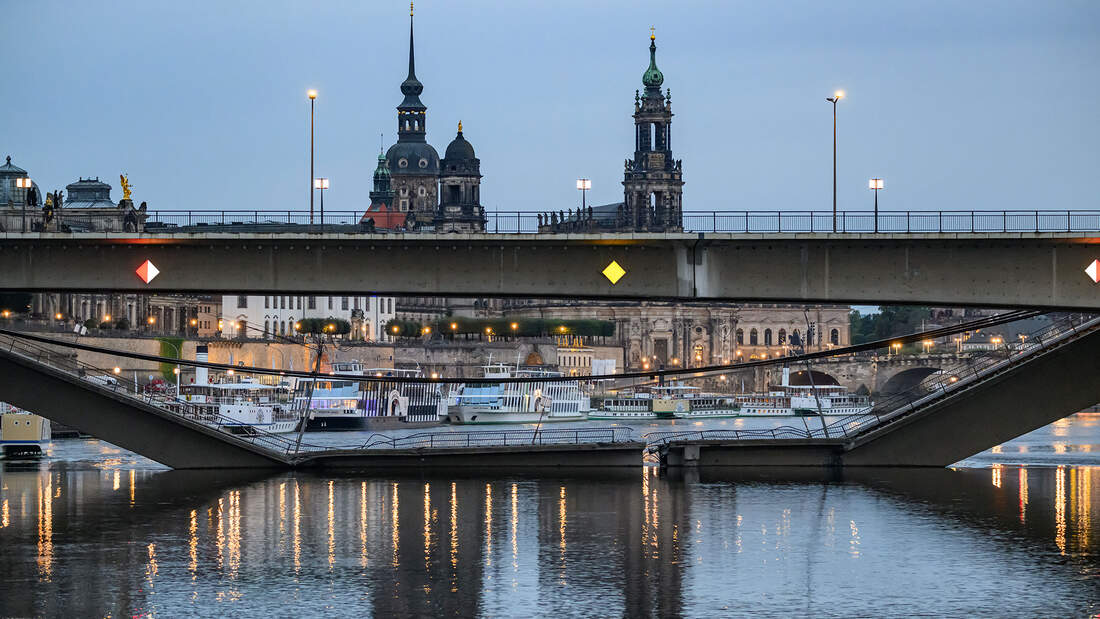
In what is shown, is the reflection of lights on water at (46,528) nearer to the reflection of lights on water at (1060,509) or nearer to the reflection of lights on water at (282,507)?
the reflection of lights on water at (282,507)

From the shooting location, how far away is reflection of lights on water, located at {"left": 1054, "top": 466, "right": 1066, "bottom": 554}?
46062mm

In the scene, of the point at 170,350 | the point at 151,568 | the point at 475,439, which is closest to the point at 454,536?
the point at 151,568

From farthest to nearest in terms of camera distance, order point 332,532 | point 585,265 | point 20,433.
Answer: point 20,433 < point 585,265 < point 332,532

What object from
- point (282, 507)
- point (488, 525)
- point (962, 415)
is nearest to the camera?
point (488, 525)

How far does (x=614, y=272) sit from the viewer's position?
5400 centimetres

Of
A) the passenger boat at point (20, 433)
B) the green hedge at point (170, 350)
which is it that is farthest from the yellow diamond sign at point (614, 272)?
the green hedge at point (170, 350)

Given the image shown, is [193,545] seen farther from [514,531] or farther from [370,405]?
[370,405]

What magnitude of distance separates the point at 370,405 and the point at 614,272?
9180cm

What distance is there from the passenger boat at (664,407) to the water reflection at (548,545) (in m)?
107

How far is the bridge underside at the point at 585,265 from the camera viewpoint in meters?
52.8

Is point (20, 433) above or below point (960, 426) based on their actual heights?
below

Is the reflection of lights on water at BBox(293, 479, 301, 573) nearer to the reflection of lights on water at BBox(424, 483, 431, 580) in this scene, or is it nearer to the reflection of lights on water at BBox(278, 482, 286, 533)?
the reflection of lights on water at BBox(278, 482, 286, 533)

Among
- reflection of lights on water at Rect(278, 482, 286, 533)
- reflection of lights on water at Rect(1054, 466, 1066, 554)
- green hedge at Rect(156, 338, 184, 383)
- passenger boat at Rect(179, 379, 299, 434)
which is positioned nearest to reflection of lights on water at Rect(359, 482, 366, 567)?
reflection of lights on water at Rect(278, 482, 286, 533)

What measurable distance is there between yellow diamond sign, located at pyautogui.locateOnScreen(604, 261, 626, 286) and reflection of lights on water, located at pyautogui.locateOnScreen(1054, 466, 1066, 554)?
50.5 ft
